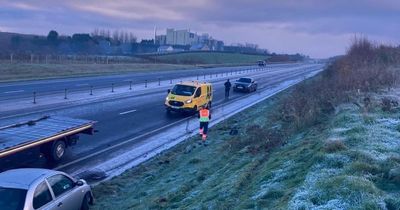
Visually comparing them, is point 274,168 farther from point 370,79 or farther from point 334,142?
point 370,79

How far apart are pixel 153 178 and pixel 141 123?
11.5 m

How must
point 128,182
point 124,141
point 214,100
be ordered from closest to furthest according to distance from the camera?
point 128,182 → point 124,141 → point 214,100

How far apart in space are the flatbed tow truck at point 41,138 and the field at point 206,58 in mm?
89393

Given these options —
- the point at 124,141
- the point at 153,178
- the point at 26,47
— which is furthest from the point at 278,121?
the point at 26,47

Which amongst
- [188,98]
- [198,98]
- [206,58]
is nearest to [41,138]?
[188,98]

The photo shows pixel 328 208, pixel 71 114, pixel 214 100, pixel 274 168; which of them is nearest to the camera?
pixel 328 208

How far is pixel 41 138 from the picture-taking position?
51.3ft

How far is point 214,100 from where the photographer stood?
4050cm

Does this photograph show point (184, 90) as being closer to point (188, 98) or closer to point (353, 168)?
point (188, 98)

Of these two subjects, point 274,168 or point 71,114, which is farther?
point 71,114

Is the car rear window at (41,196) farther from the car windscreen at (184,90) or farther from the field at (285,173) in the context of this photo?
the car windscreen at (184,90)

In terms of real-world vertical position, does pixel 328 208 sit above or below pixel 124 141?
above

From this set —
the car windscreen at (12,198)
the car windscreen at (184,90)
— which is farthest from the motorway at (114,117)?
the car windscreen at (12,198)

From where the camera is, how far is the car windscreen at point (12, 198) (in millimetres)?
8844
